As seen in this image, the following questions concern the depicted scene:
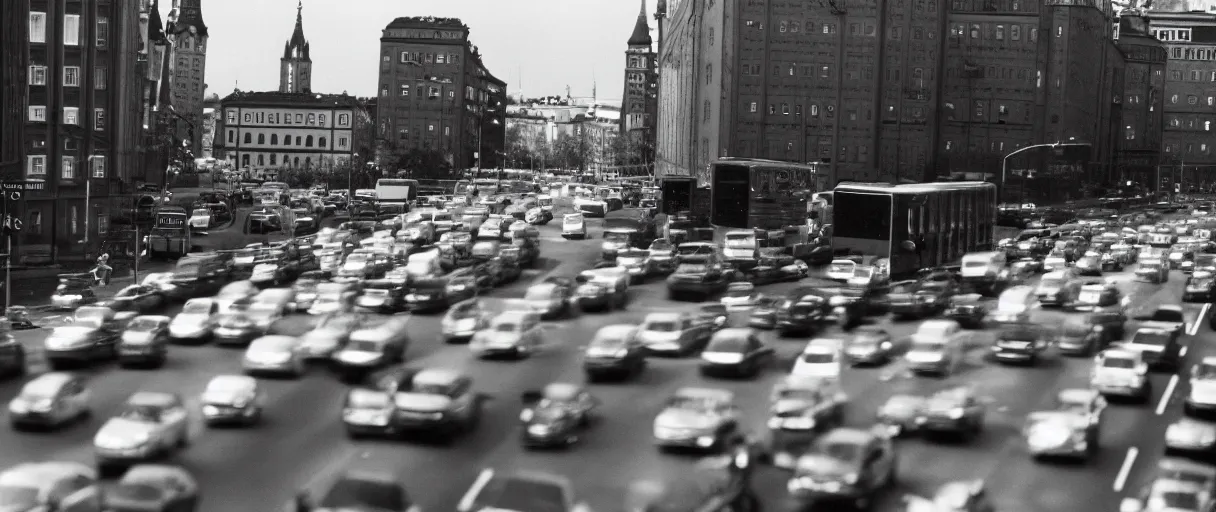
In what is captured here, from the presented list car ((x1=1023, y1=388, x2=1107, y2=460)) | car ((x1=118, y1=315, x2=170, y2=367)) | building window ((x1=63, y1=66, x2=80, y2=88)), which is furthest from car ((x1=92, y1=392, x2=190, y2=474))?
building window ((x1=63, y1=66, x2=80, y2=88))

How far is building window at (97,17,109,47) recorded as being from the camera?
95.7 metres

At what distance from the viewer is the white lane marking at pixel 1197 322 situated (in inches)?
2944

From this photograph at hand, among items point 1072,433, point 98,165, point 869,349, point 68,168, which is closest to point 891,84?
point 98,165

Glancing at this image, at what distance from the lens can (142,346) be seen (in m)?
60.2

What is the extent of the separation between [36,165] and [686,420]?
5376 centimetres

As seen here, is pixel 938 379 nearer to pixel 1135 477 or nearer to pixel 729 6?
pixel 1135 477

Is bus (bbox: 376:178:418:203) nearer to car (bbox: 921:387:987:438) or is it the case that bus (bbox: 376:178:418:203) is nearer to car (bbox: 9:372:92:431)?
car (bbox: 9:372:92:431)

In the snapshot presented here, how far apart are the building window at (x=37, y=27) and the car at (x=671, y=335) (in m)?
46.0

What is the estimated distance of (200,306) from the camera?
220 ft

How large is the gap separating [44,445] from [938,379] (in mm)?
35749

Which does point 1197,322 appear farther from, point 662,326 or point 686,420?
point 686,420

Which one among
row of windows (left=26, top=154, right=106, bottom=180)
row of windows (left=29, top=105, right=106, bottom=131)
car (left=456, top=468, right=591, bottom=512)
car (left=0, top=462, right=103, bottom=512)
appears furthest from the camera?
row of windows (left=29, top=105, right=106, bottom=131)

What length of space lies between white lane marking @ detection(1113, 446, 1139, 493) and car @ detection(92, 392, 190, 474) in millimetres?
30875

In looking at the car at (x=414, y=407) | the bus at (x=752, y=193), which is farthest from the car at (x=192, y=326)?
the bus at (x=752, y=193)
